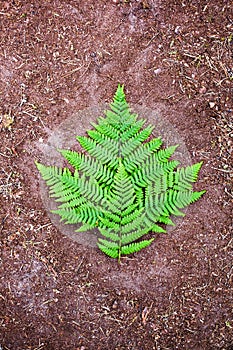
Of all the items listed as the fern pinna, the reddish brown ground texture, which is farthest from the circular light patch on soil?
the fern pinna

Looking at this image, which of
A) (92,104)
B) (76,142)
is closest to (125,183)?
(76,142)

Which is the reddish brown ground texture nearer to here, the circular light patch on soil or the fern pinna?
the circular light patch on soil

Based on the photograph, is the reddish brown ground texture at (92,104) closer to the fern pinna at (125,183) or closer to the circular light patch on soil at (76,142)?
the circular light patch on soil at (76,142)

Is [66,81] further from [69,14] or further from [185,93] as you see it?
[185,93]

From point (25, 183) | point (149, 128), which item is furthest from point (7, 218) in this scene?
point (149, 128)

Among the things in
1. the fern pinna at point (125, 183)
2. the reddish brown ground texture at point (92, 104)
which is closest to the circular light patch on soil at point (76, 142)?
the reddish brown ground texture at point (92, 104)

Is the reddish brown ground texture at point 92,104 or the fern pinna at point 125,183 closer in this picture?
the fern pinna at point 125,183
